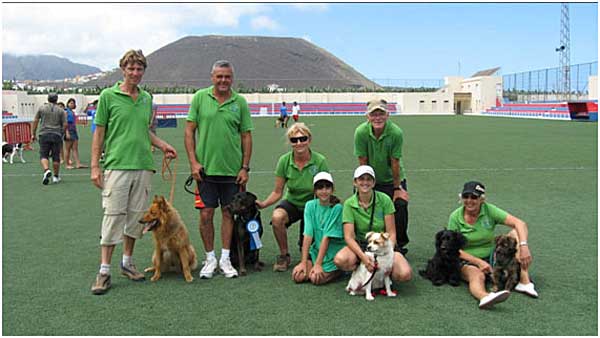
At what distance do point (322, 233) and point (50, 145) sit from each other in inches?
331

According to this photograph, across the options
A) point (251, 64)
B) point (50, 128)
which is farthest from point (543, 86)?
point (251, 64)

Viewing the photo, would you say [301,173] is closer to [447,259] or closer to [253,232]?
[253,232]

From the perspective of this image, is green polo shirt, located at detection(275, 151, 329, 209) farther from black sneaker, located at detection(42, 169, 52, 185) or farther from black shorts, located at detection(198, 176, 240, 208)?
black sneaker, located at detection(42, 169, 52, 185)

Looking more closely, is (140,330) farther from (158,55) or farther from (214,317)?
(158,55)

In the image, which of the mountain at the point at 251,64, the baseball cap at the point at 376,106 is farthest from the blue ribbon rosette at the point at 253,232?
the mountain at the point at 251,64

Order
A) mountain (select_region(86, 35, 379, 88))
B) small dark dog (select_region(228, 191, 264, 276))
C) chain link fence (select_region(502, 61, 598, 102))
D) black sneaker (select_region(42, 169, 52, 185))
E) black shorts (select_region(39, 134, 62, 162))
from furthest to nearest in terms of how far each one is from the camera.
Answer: mountain (select_region(86, 35, 379, 88)) < chain link fence (select_region(502, 61, 598, 102)) < black shorts (select_region(39, 134, 62, 162)) < black sneaker (select_region(42, 169, 52, 185)) < small dark dog (select_region(228, 191, 264, 276))

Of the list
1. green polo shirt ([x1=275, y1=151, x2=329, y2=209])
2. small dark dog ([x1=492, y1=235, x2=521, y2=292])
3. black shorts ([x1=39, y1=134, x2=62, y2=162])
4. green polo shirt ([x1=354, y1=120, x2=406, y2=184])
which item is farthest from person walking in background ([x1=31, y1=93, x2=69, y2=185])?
small dark dog ([x1=492, y1=235, x2=521, y2=292])

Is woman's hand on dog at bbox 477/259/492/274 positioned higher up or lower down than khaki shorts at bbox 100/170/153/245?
lower down

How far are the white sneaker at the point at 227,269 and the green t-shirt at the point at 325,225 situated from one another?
0.77m

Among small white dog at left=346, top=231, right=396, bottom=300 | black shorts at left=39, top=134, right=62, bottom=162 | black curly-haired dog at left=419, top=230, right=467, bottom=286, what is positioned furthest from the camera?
black shorts at left=39, top=134, right=62, bottom=162

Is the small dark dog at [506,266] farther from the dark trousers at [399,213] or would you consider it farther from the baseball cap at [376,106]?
the baseball cap at [376,106]

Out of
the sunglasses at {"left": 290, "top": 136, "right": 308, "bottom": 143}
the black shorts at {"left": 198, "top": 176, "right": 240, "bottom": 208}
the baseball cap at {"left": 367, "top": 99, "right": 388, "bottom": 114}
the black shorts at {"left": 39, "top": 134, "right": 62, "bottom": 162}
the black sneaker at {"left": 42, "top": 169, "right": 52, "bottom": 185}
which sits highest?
the baseball cap at {"left": 367, "top": 99, "right": 388, "bottom": 114}

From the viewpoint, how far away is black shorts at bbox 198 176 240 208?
17.0ft

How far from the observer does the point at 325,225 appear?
5129mm
